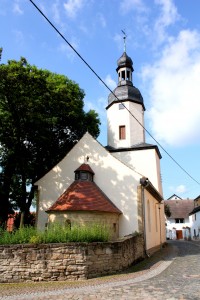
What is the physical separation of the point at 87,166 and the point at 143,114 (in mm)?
11692

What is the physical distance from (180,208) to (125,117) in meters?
41.2

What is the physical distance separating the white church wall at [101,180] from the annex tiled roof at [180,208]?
45211mm

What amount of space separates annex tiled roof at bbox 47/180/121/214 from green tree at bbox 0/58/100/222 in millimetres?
4528

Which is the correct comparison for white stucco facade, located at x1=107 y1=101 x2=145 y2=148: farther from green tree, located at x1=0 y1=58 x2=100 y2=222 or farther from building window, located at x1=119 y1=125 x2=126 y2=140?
green tree, located at x1=0 y1=58 x2=100 y2=222

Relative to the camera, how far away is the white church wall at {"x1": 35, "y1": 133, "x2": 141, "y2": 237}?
62.2 ft

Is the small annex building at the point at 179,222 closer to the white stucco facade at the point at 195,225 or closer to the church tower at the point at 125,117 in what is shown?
the white stucco facade at the point at 195,225

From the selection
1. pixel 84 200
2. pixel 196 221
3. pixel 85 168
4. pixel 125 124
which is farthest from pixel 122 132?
pixel 196 221

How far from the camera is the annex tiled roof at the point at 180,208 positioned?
61281mm

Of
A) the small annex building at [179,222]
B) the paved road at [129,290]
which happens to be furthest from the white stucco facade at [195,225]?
the paved road at [129,290]

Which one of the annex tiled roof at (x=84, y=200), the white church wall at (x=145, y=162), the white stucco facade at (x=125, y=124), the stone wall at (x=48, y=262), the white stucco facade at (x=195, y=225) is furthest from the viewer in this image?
the white stucco facade at (x=195, y=225)

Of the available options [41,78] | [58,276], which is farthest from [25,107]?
[58,276]

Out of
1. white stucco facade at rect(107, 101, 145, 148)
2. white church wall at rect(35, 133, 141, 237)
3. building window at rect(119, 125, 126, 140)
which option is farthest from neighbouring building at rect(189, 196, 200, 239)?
white church wall at rect(35, 133, 141, 237)

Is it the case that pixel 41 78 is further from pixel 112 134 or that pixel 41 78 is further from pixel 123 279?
pixel 123 279

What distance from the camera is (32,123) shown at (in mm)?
20344
